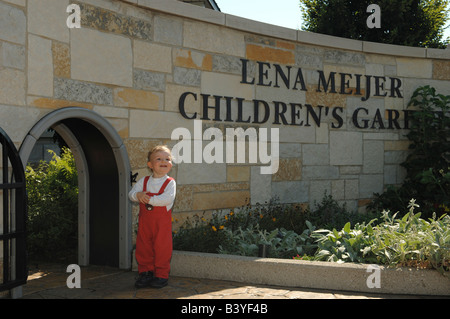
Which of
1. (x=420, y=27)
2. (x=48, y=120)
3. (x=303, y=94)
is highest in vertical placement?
(x=420, y=27)

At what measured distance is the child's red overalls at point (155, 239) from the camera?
4.80 meters

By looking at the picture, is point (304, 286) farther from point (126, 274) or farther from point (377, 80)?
point (377, 80)

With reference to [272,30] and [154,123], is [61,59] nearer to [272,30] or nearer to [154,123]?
[154,123]

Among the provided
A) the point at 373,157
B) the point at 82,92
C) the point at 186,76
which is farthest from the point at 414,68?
the point at 82,92

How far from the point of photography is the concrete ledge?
4.73 meters

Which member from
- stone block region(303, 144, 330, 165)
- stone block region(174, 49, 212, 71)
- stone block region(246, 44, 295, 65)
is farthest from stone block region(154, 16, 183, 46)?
stone block region(303, 144, 330, 165)

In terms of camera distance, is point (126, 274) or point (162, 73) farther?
point (162, 73)

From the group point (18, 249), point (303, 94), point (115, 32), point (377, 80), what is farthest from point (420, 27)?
point (18, 249)

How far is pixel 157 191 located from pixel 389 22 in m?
7.90

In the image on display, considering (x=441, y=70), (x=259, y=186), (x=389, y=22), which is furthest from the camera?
(x=389, y=22)

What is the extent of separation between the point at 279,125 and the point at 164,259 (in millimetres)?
3075

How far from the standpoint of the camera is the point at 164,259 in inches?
192

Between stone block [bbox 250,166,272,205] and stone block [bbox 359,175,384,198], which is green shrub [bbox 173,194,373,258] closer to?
stone block [bbox 250,166,272,205]

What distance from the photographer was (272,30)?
7129mm
